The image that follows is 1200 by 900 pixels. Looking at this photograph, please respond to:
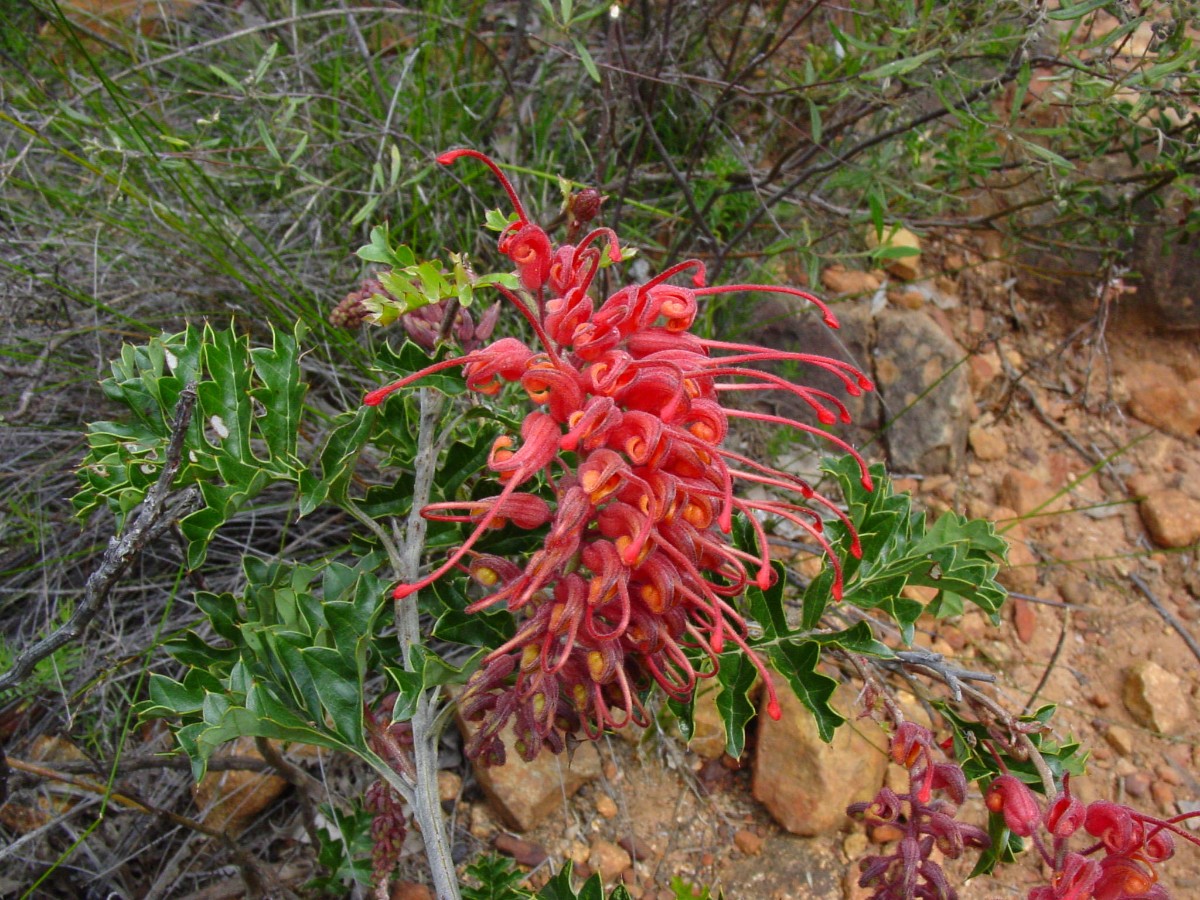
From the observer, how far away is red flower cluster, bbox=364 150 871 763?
38.4 inches

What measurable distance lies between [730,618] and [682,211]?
4.31 ft

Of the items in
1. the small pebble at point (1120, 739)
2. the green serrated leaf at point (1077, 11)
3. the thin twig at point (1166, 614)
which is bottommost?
the small pebble at point (1120, 739)

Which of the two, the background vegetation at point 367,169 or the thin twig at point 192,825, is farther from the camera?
the background vegetation at point 367,169

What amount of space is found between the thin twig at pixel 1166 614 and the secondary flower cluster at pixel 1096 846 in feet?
3.76

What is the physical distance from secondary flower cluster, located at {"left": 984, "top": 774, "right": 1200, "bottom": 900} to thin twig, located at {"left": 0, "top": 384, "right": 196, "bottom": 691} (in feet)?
3.54

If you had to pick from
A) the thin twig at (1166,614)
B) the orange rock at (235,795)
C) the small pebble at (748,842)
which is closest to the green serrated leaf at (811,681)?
the small pebble at (748,842)

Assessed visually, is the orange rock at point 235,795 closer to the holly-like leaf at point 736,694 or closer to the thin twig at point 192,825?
the thin twig at point 192,825

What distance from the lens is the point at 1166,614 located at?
2045 millimetres

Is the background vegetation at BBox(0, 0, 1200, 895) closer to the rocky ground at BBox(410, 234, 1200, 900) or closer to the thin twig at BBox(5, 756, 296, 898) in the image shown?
the thin twig at BBox(5, 756, 296, 898)

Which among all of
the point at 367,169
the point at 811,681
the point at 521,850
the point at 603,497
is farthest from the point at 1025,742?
the point at 367,169

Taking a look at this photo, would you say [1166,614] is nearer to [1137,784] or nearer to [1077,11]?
[1137,784]

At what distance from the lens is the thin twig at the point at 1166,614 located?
6.44ft

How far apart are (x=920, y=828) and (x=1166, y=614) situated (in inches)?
52.7

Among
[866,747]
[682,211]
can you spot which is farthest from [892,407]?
[866,747]
